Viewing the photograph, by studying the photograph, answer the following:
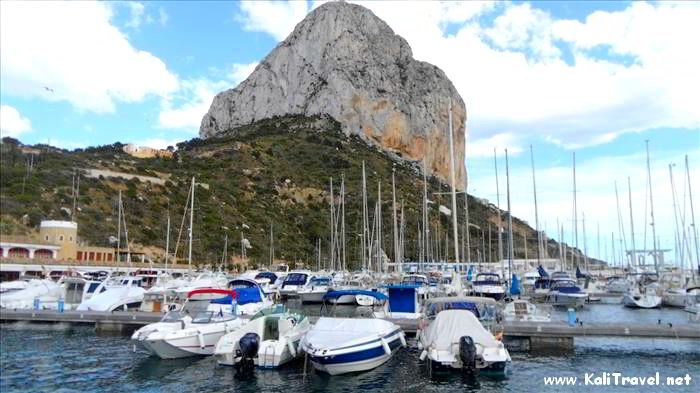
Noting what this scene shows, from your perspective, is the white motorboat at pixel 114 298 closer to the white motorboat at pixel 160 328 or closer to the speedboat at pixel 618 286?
the white motorboat at pixel 160 328

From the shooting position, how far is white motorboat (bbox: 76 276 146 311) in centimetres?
2988

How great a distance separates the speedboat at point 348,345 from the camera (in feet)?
56.0

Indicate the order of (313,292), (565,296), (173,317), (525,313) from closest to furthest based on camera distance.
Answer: (173,317) → (525,313) → (565,296) → (313,292)

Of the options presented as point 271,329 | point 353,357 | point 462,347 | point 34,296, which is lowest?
point 353,357

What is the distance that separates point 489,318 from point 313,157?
90.0 metres

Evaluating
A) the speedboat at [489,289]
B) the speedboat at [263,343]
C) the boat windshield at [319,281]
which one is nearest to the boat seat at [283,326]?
the speedboat at [263,343]

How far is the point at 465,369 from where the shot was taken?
681 inches

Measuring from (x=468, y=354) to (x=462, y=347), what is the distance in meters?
0.30

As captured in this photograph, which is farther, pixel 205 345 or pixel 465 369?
pixel 205 345

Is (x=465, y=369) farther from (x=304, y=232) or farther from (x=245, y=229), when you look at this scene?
(x=304, y=232)

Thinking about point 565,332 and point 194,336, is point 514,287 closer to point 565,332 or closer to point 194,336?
point 565,332

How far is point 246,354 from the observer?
18250mm

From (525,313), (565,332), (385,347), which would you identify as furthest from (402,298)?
(385,347)

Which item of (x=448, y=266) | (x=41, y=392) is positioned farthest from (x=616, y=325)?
(x=448, y=266)
